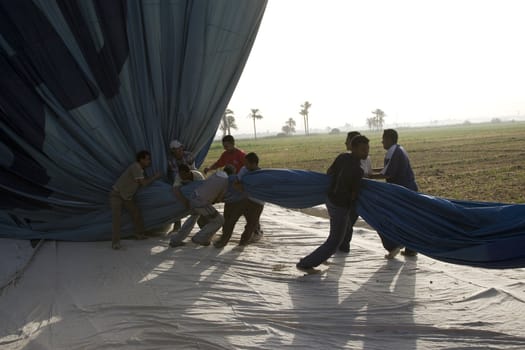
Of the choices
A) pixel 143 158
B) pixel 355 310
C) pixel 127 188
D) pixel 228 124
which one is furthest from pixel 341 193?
pixel 228 124

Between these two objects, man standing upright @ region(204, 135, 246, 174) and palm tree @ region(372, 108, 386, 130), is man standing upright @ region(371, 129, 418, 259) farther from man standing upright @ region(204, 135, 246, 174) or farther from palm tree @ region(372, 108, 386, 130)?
palm tree @ region(372, 108, 386, 130)

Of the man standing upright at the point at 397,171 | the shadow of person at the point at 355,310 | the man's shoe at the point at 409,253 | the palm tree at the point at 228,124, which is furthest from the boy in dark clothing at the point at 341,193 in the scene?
the palm tree at the point at 228,124

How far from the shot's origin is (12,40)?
16.9ft

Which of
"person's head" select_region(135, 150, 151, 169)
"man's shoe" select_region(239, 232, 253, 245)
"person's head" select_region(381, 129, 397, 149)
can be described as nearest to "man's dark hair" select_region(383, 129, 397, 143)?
"person's head" select_region(381, 129, 397, 149)

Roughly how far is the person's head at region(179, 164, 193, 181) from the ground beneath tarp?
82cm

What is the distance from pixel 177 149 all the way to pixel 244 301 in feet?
7.64

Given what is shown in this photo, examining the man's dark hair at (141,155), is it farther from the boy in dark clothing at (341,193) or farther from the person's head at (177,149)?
the boy in dark clothing at (341,193)

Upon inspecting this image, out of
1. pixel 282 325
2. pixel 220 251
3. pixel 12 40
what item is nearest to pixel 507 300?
pixel 282 325

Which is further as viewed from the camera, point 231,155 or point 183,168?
point 231,155

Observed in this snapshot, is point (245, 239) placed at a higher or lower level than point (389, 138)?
lower

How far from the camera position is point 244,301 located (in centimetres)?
377

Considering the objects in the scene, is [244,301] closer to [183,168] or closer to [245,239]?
[245,239]

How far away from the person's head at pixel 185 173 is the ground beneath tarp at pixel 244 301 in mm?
819

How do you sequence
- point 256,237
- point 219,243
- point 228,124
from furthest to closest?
point 228,124 < point 256,237 < point 219,243
